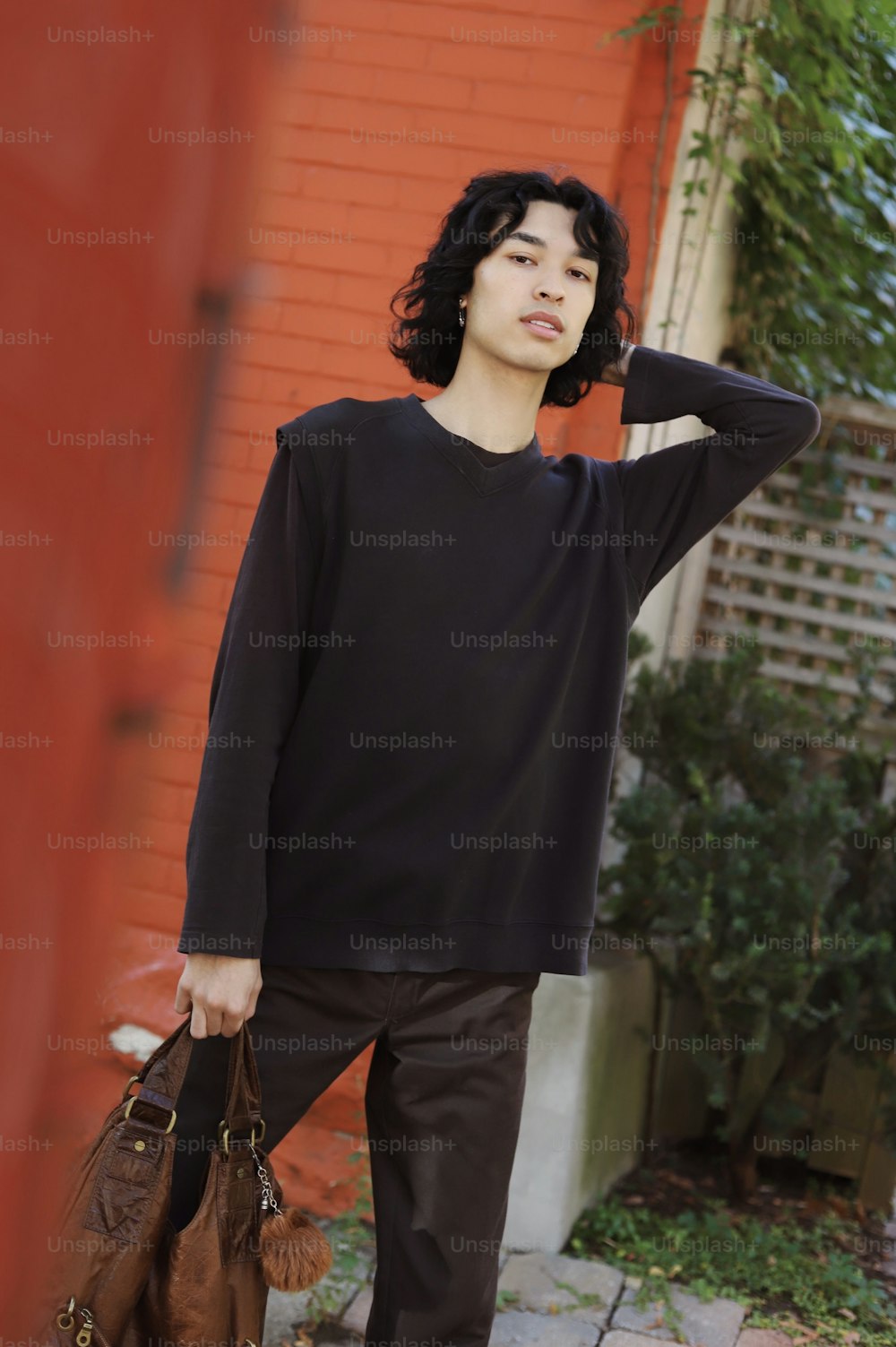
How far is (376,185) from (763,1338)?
308cm

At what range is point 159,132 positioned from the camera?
0.94 ft

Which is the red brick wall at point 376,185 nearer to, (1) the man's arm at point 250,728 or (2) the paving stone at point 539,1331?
(2) the paving stone at point 539,1331

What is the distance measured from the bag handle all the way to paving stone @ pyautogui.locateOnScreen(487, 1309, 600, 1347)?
1439 millimetres

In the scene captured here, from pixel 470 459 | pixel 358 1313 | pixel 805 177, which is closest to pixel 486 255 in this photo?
pixel 470 459

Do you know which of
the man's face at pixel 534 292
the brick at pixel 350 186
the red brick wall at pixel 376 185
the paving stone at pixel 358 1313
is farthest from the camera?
the brick at pixel 350 186

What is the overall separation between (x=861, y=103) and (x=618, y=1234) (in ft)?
12.4

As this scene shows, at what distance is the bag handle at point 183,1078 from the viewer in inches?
72.7

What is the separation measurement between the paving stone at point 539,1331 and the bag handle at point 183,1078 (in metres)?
1.44

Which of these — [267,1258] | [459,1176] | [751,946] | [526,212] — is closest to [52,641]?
[267,1258]

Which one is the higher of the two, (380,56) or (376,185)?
(380,56)

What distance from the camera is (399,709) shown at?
2.10 meters

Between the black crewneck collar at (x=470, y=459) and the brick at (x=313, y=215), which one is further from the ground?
the brick at (x=313, y=215)

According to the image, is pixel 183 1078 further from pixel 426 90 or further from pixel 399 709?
pixel 426 90

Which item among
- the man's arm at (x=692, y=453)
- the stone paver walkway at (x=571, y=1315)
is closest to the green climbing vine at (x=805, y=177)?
the man's arm at (x=692, y=453)
